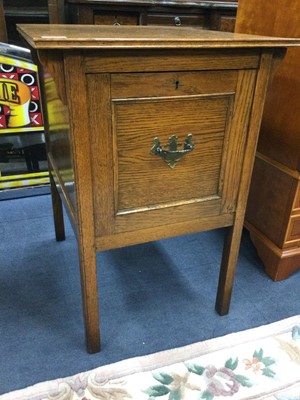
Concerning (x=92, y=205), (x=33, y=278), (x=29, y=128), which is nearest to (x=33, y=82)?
(x=29, y=128)

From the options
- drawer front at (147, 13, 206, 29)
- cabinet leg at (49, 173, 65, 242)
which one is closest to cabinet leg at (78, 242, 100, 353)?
cabinet leg at (49, 173, 65, 242)

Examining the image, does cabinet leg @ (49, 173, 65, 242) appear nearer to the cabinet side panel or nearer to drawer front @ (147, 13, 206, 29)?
the cabinet side panel

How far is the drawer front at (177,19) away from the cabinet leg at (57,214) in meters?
1.08

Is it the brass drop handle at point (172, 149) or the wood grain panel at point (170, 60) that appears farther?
the brass drop handle at point (172, 149)

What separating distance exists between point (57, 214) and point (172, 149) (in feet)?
2.35

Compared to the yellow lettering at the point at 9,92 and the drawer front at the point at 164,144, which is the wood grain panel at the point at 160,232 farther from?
the yellow lettering at the point at 9,92

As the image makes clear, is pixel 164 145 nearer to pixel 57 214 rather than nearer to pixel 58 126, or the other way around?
pixel 58 126

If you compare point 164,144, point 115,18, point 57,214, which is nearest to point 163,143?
point 164,144

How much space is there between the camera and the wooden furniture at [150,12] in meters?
1.63

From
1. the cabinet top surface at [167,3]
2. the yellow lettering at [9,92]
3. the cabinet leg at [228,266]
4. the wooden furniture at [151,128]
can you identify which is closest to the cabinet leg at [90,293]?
the wooden furniture at [151,128]

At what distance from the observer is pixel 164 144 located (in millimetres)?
801

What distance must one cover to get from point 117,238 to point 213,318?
45 centimetres

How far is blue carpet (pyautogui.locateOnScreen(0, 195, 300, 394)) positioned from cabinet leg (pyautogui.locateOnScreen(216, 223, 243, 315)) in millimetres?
45

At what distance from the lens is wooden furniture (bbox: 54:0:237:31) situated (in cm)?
163
